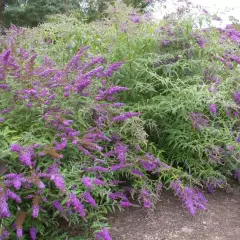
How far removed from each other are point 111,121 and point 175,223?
1074 mm

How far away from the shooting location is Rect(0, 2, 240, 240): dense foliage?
2.77 meters

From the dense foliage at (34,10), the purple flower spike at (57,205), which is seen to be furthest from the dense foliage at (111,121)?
the dense foliage at (34,10)

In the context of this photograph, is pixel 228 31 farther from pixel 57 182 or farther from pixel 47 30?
pixel 57 182

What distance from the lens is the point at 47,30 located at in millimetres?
5164

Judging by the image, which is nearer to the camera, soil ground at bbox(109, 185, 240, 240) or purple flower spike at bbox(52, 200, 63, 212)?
purple flower spike at bbox(52, 200, 63, 212)

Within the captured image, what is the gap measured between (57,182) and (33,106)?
2.84 ft

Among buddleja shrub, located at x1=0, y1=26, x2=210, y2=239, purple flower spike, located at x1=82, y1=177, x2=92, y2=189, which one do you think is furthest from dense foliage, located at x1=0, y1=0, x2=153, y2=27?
purple flower spike, located at x1=82, y1=177, x2=92, y2=189

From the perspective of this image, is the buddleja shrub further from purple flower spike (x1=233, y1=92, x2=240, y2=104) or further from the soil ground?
purple flower spike (x1=233, y1=92, x2=240, y2=104)

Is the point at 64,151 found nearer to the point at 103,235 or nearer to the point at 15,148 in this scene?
the point at 15,148

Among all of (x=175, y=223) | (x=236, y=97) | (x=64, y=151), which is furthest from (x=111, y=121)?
(x=236, y=97)

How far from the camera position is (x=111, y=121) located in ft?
10.9

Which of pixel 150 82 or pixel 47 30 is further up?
pixel 47 30

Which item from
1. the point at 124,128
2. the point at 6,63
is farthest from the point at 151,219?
the point at 6,63

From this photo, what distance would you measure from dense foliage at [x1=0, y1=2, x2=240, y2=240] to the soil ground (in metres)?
0.13
